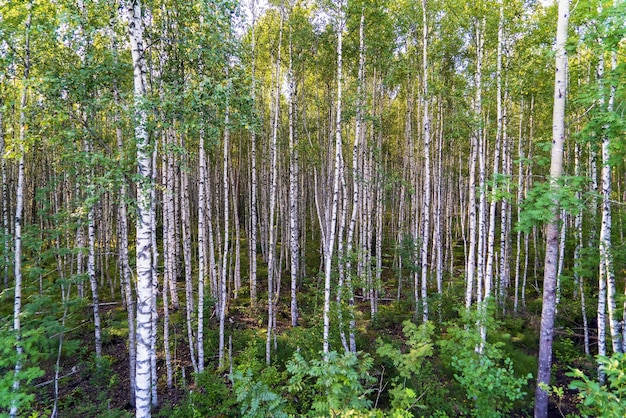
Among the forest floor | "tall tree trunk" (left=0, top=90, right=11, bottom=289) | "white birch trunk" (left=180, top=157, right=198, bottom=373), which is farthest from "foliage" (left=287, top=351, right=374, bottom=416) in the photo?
"tall tree trunk" (left=0, top=90, right=11, bottom=289)

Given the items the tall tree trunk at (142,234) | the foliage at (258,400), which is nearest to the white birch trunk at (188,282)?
the tall tree trunk at (142,234)

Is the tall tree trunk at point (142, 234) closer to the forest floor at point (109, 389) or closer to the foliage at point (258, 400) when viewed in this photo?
Answer: the foliage at point (258, 400)

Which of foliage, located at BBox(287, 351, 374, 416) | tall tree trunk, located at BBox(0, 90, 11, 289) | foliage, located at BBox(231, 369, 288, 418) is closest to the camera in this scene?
foliage, located at BBox(287, 351, 374, 416)

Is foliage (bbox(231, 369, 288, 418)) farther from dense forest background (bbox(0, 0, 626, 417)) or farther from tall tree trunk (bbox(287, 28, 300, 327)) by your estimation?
tall tree trunk (bbox(287, 28, 300, 327))

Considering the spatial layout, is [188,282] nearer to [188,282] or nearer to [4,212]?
[188,282]

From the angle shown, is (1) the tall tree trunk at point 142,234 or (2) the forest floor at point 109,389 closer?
(1) the tall tree trunk at point 142,234

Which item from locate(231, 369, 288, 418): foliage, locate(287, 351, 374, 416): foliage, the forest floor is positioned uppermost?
locate(287, 351, 374, 416): foliage

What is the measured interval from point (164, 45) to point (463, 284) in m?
12.1

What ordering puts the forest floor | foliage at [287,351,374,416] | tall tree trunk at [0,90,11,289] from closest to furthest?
foliage at [287,351,374,416]
the forest floor
tall tree trunk at [0,90,11,289]

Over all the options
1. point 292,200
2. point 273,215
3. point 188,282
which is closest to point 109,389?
point 188,282

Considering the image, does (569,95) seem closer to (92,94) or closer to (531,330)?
(531,330)

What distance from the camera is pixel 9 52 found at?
5715 millimetres

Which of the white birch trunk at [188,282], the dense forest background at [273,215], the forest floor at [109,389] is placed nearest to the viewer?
the dense forest background at [273,215]

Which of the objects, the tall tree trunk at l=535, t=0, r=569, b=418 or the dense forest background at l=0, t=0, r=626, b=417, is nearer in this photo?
the dense forest background at l=0, t=0, r=626, b=417
